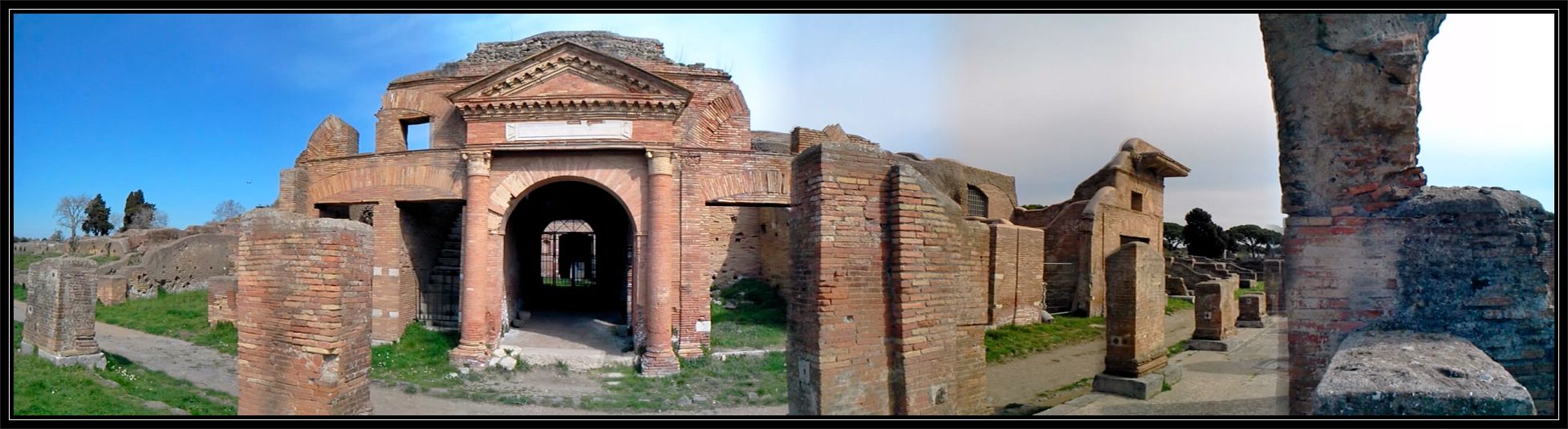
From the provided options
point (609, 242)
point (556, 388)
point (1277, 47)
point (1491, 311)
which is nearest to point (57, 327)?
point (556, 388)

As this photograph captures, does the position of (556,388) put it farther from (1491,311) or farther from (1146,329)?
(1491,311)

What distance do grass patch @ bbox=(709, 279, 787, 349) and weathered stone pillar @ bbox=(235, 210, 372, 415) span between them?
8025 millimetres

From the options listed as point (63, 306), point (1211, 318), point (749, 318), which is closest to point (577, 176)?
point (749, 318)

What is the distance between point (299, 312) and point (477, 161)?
7.46m

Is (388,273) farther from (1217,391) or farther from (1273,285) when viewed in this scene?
(1273,285)

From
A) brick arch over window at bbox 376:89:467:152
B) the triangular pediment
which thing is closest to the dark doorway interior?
brick arch over window at bbox 376:89:467:152

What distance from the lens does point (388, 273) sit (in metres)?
14.6

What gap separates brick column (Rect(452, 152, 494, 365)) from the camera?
13.0 metres

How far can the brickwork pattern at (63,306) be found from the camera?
456 inches

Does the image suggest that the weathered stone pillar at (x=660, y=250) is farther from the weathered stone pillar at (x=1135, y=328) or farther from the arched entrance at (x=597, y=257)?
the weathered stone pillar at (x=1135, y=328)

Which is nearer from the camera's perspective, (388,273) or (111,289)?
(388,273)

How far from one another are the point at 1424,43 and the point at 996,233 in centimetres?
1269

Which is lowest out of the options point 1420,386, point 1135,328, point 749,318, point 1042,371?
point 1042,371

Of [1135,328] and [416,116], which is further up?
[416,116]
